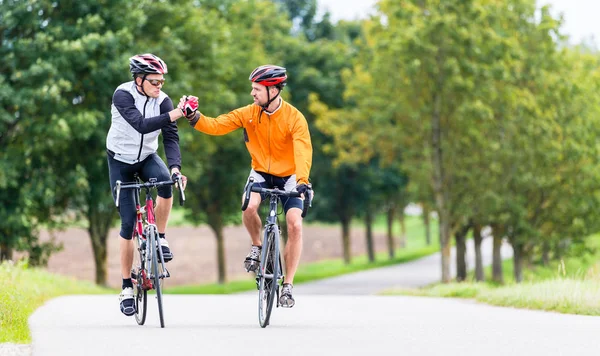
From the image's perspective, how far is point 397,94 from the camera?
33656 mm

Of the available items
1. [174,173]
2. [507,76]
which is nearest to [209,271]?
[507,76]

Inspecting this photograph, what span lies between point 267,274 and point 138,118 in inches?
66.8

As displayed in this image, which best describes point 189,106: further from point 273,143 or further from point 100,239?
point 100,239

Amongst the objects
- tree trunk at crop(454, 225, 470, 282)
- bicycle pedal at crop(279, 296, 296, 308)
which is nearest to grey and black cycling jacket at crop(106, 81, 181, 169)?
bicycle pedal at crop(279, 296, 296, 308)

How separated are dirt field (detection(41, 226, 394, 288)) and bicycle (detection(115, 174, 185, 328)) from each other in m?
24.1

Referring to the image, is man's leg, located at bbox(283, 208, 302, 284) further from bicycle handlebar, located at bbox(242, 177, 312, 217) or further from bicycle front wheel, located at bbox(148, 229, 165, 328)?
bicycle front wheel, located at bbox(148, 229, 165, 328)

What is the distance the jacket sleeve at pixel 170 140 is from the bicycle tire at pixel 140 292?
2.43 feet

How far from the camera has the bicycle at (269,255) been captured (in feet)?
30.7

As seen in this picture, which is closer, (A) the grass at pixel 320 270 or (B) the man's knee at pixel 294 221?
(B) the man's knee at pixel 294 221

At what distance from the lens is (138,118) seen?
30.1 ft

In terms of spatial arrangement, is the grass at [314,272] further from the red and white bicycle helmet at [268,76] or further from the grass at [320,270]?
the red and white bicycle helmet at [268,76]

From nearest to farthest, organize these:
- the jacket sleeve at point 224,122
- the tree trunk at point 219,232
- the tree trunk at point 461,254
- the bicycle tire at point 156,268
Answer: the bicycle tire at point 156,268 < the jacket sleeve at point 224,122 < the tree trunk at point 461,254 < the tree trunk at point 219,232

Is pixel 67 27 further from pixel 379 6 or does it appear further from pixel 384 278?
pixel 384 278

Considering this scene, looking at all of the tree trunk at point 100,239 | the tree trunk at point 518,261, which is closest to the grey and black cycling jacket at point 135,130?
the tree trunk at point 100,239
